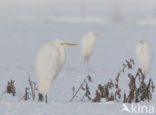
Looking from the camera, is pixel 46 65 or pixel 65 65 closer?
pixel 46 65

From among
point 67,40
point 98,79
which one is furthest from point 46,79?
point 67,40

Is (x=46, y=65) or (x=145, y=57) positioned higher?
(x=145, y=57)

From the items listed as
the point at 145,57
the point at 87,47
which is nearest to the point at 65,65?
the point at 87,47

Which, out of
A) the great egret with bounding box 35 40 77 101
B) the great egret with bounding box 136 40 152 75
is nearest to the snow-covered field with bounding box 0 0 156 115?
the great egret with bounding box 35 40 77 101

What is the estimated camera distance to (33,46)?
922 inches

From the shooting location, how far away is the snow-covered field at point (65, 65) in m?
4.79

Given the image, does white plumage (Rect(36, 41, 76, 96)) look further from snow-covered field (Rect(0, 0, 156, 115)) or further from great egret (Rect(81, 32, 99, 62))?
great egret (Rect(81, 32, 99, 62))

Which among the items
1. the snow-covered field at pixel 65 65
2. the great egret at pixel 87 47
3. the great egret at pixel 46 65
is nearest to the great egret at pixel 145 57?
the snow-covered field at pixel 65 65

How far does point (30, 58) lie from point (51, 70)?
40.4 feet

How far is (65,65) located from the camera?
14.7 meters

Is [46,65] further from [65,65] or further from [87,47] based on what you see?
[87,47]

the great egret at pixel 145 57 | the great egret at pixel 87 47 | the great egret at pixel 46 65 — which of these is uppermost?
the great egret at pixel 87 47

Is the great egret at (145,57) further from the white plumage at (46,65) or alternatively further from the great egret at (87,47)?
the great egret at (87,47)

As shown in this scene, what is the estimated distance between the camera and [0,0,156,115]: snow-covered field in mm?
4793
